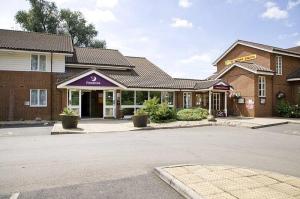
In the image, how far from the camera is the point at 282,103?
85.0 feet

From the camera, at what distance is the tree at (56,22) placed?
42.8 meters

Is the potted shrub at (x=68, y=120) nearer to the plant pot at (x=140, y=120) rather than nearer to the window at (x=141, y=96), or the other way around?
the plant pot at (x=140, y=120)

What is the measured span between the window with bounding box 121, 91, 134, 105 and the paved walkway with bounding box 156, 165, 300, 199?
55.9 feet

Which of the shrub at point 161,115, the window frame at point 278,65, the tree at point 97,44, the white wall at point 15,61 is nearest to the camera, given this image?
the shrub at point 161,115

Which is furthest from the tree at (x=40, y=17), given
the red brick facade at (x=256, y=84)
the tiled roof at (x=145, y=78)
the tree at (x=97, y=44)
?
the red brick facade at (x=256, y=84)

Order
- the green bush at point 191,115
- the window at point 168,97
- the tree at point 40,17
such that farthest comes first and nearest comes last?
the tree at point 40,17, the window at point 168,97, the green bush at point 191,115

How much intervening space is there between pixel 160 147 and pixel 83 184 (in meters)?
4.91

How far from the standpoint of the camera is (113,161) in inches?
318

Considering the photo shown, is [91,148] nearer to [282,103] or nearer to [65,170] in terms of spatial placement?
[65,170]

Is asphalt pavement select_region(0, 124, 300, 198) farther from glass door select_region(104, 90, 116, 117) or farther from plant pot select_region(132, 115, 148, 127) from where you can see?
glass door select_region(104, 90, 116, 117)

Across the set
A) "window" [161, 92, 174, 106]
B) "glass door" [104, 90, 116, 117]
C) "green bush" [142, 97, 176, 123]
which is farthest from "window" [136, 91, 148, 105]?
"green bush" [142, 97, 176, 123]

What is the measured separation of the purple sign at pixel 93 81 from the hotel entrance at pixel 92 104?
7.50ft

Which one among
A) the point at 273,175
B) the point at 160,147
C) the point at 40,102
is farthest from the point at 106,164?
the point at 40,102

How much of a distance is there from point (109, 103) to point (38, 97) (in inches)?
212
